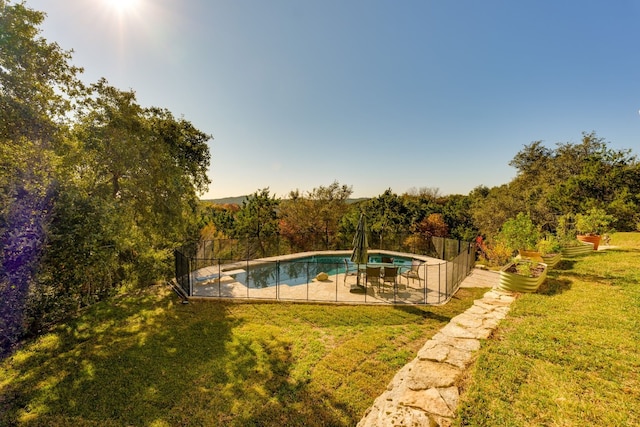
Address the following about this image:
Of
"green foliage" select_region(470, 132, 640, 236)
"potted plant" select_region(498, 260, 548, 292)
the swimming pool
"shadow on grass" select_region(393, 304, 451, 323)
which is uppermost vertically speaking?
"green foliage" select_region(470, 132, 640, 236)

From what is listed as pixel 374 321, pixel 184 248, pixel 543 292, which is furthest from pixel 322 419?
pixel 184 248

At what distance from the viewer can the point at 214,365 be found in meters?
5.02

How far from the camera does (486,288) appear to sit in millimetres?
9062

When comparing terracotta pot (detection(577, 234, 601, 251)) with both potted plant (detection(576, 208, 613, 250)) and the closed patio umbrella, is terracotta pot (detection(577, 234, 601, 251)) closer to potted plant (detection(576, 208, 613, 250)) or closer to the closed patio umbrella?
potted plant (detection(576, 208, 613, 250))

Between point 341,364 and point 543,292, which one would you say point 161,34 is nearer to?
point 341,364

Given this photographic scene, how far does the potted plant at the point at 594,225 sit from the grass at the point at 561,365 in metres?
6.71

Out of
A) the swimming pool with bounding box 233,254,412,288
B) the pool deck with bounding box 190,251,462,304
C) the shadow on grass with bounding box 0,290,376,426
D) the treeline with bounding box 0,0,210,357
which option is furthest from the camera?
the swimming pool with bounding box 233,254,412,288

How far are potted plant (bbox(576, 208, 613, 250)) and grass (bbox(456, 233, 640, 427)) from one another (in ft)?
22.0

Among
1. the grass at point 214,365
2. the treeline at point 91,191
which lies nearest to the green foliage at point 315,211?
the treeline at point 91,191

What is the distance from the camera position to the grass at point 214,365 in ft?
12.5

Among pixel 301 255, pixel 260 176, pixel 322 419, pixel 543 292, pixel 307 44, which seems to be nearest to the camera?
pixel 322 419

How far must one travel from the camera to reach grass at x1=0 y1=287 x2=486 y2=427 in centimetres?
381

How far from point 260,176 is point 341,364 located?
20271 millimetres

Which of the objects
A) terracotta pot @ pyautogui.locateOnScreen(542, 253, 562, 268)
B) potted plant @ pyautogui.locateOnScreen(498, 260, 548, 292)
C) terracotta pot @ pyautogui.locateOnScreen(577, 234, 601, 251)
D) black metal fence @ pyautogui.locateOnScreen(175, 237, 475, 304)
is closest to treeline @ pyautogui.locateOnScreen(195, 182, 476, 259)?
black metal fence @ pyautogui.locateOnScreen(175, 237, 475, 304)
